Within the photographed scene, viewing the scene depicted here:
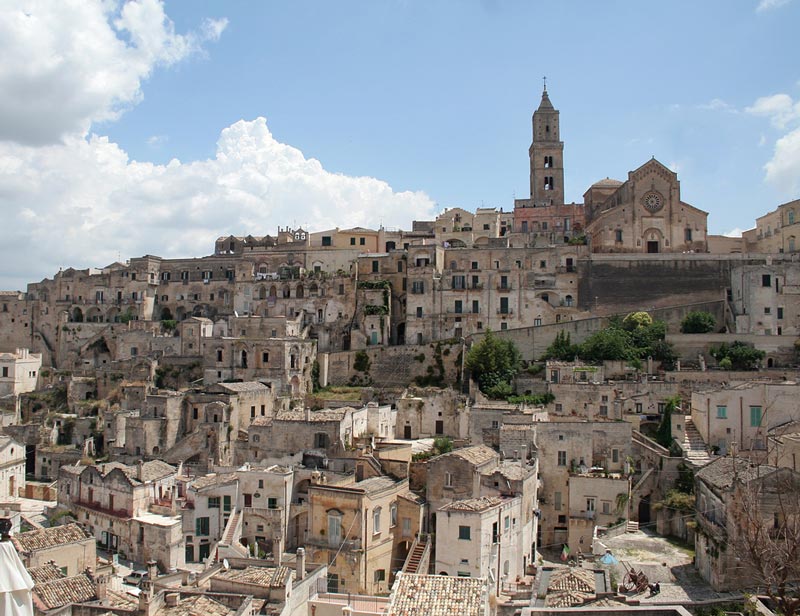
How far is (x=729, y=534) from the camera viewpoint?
2238 cm

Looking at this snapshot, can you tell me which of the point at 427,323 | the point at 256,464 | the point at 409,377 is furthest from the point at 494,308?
the point at 256,464

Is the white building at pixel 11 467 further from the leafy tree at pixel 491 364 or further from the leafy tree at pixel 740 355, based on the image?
the leafy tree at pixel 740 355

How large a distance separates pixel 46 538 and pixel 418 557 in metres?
12.4

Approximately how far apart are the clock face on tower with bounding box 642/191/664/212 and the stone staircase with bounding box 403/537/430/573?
3477 centimetres

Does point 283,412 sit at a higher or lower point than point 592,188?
lower

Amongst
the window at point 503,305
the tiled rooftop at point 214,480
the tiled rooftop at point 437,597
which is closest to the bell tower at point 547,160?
the window at point 503,305

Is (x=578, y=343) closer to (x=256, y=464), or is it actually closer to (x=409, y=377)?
(x=409, y=377)

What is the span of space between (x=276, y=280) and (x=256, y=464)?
2456 centimetres

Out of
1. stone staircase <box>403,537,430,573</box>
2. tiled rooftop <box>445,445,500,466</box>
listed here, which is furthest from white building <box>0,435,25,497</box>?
tiled rooftop <box>445,445,500,466</box>

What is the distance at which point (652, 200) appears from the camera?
55.9 metres

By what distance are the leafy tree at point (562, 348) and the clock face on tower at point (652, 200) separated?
14.0 metres

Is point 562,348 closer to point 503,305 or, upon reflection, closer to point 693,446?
point 503,305

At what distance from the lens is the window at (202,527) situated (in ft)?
106

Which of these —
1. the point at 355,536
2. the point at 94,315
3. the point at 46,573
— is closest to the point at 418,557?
the point at 355,536
